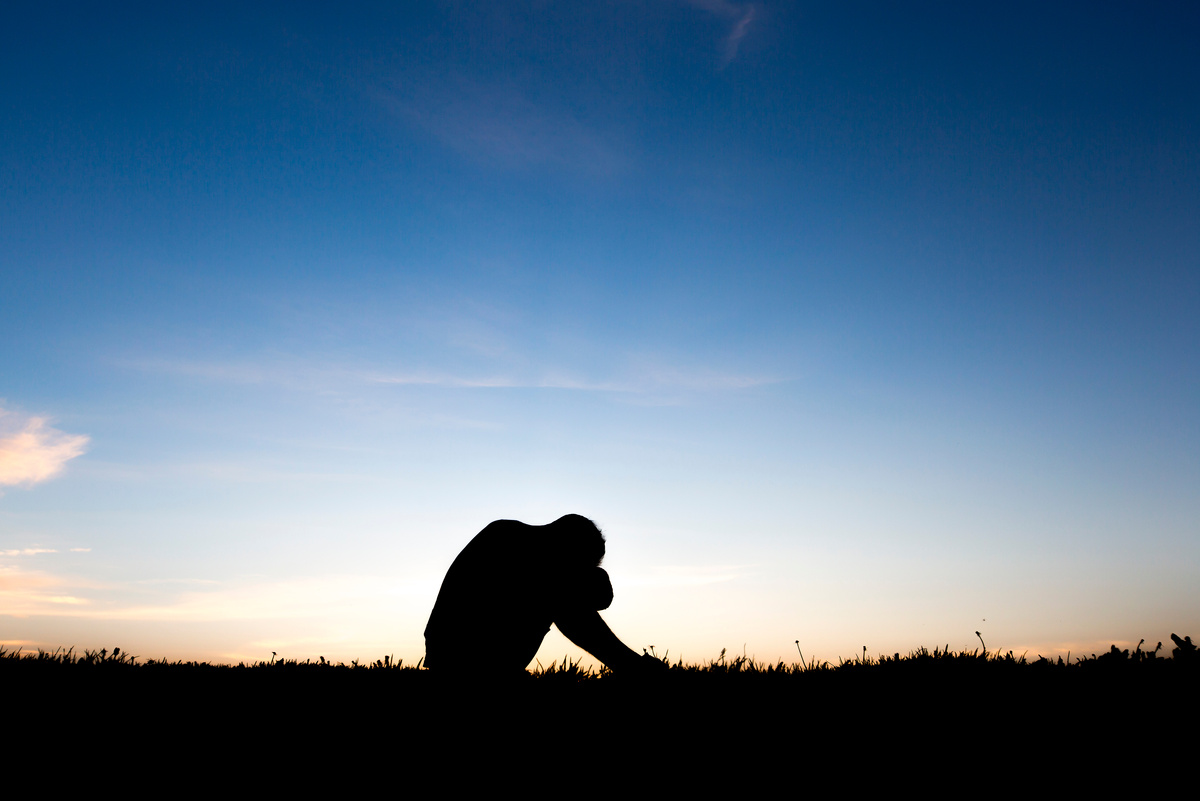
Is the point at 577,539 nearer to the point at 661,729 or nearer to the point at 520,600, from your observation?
the point at 520,600

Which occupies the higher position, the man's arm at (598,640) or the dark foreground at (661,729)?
the man's arm at (598,640)

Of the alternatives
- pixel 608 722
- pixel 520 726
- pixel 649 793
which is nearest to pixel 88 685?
pixel 520 726

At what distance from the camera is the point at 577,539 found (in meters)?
5.29

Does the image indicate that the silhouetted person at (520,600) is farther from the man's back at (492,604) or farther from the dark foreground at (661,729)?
the dark foreground at (661,729)

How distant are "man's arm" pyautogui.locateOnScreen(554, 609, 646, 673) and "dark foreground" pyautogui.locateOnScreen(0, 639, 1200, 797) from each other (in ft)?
0.47

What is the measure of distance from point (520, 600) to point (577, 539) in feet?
1.96

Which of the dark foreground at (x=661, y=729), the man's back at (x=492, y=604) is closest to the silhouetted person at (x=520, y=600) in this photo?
the man's back at (x=492, y=604)

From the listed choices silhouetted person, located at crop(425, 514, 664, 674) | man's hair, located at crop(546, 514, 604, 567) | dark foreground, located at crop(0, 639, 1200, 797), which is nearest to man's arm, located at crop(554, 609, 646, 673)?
silhouetted person, located at crop(425, 514, 664, 674)

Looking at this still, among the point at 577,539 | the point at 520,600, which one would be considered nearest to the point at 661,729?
the point at 520,600

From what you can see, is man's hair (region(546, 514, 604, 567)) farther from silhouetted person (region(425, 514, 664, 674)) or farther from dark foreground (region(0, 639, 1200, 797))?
dark foreground (region(0, 639, 1200, 797))

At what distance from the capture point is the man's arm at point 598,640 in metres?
5.28

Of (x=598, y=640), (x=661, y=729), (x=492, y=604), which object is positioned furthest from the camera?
(x=598, y=640)

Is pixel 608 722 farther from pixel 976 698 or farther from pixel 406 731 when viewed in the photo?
pixel 976 698

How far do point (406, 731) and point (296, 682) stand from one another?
7.89 ft
